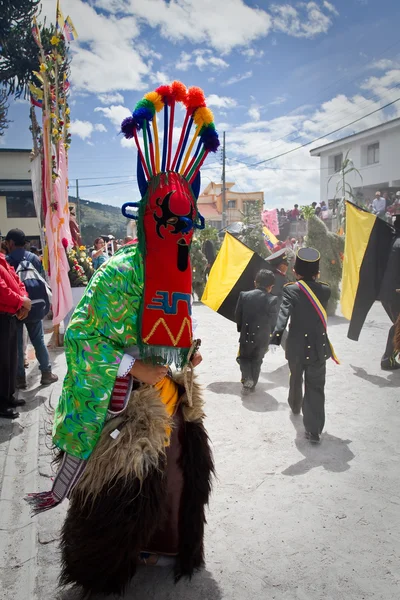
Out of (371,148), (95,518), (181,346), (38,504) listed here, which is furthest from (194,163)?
(371,148)

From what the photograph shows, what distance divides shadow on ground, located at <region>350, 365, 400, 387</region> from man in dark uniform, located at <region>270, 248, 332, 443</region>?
→ 166cm

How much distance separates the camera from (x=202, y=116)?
2002 millimetres

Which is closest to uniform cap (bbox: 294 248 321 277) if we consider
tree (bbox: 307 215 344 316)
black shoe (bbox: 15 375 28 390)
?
black shoe (bbox: 15 375 28 390)

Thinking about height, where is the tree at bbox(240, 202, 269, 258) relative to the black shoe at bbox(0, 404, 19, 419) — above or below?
above

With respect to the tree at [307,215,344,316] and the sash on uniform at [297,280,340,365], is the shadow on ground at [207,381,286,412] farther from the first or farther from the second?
the tree at [307,215,344,316]

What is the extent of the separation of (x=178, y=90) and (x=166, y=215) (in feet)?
1.94

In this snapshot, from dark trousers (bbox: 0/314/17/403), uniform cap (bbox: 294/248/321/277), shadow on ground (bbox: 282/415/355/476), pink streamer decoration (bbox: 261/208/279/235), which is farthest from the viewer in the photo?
pink streamer decoration (bbox: 261/208/279/235)

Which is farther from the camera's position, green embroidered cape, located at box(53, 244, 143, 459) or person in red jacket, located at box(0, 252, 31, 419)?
person in red jacket, located at box(0, 252, 31, 419)

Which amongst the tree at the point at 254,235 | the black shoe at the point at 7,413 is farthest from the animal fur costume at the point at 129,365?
the tree at the point at 254,235

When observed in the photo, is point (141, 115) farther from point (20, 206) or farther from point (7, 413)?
point (20, 206)

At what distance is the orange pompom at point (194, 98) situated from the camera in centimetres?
198

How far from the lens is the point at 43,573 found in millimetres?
2301

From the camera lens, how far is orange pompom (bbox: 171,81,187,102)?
1.95 meters

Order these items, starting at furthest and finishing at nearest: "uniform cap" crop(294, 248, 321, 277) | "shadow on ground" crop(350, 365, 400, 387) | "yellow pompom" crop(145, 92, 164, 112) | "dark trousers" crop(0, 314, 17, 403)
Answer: "shadow on ground" crop(350, 365, 400, 387), "dark trousers" crop(0, 314, 17, 403), "uniform cap" crop(294, 248, 321, 277), "yellow pompom" crop(145, 92, 164, 112)
